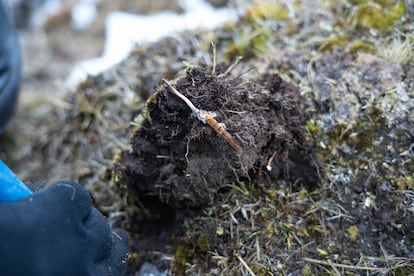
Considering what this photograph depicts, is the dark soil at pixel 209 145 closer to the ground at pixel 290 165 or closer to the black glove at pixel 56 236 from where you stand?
the ground at pixel 290 165

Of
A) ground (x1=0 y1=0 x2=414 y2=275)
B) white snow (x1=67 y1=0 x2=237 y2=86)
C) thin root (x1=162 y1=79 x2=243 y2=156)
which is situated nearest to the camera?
thin root (x1=162 y1=79 x2=243 y2=156)

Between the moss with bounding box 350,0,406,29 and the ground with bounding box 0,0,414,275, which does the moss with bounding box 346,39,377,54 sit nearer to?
the ground with bounding box 0,0,414,275

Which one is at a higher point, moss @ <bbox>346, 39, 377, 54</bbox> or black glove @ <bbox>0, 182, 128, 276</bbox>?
moss @ <bbox>346, 39, 377, 54</bbox>

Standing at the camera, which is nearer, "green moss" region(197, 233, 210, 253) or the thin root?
the thin root

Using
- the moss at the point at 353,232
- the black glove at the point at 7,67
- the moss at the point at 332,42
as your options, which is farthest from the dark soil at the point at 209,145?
the black glove at the point at 7,67

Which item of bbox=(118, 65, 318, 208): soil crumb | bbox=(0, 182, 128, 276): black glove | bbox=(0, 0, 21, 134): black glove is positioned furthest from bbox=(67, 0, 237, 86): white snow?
bbox=(0, 182, 128, 276): black glove

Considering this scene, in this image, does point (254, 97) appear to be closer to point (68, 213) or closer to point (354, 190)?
point (354, 190)
